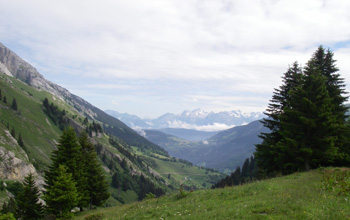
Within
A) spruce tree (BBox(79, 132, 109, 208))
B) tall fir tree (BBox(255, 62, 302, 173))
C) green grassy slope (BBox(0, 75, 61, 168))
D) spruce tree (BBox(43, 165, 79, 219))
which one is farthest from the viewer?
green grassy slope (BBox(0, 75, 61, 168))

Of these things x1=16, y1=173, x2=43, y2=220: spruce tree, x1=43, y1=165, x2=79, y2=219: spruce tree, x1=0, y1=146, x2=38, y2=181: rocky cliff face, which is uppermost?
x1=43, y1=165, x2=79, y2=219: spruce tree

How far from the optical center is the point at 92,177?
39969 mm

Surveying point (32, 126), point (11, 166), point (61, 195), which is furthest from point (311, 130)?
point (32, 126)

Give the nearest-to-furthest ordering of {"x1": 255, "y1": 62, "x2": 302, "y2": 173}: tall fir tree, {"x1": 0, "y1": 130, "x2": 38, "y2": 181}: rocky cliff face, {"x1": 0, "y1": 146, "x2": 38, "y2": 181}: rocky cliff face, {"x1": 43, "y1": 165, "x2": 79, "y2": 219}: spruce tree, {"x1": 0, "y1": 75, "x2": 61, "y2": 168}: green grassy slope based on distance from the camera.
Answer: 1. {"x1": 43, "y1": 165, "x2": 79, "y2": 219}: spruce tree
2. {"x1": 255, "y1": 62, "x2": 302, "y2": 173}: tall fir tree
3. {"x1": 0, "y1": 146, "x2": 38, "y2": 181}: rocky cliff face
4. {"x1": 0, "y1": 130, "x2": 38, "y2": 181}: rocky cliff face
5. {"x1": 0, "y1": 75, "x2": 61, "y2": 168}: green grassy slope

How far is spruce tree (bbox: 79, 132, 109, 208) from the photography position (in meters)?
39.7

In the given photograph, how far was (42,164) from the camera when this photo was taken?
120 meters

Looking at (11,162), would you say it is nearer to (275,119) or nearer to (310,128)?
(275,119)

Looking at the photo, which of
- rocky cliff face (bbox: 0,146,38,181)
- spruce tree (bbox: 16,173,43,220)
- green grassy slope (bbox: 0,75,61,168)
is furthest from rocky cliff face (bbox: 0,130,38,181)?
spruce tree (bbox: 16,173,43,220)

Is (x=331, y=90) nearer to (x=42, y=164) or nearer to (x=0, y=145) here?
(x=0, y=145)

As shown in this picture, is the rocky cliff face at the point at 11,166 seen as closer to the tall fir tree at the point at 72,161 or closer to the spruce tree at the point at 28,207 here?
the spruce tree at the point at 28,207

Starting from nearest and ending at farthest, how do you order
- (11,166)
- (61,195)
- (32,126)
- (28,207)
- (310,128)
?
(310,128) < (61,195) < (28,207) < (11,166) < (32,126)

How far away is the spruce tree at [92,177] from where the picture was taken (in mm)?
39719

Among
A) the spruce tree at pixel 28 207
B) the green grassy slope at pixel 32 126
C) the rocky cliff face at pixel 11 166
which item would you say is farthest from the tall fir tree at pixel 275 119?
the green grassy slope at pixel 32 126

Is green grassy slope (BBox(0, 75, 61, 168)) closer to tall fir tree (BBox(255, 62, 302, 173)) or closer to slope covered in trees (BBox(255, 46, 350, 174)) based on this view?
tall fir tree (BBox(255, 62, 302, 173))
